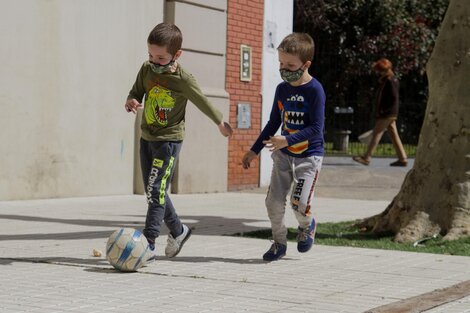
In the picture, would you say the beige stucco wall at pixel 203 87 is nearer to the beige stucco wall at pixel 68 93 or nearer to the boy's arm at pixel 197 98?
the beige stucco wall at pixel 68 93

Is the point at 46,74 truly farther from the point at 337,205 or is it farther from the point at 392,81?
the point at 392,81

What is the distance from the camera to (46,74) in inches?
550

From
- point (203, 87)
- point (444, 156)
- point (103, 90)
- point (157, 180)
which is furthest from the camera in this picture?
point (203, 87)

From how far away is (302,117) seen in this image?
825 centimetres

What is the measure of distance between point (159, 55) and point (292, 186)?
143 cm

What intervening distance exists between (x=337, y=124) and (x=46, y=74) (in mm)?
19391

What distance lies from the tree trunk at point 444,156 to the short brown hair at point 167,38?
307 cm

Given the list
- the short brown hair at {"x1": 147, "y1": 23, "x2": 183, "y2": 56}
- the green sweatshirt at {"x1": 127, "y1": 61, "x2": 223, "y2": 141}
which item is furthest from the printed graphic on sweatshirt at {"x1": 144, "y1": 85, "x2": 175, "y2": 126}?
the short brown hair at {"x1": 147, "y1": 23, "x2": 183, "y2": 56}

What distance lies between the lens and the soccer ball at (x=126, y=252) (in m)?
7.63

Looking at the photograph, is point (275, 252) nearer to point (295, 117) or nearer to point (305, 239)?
point (305, 239)

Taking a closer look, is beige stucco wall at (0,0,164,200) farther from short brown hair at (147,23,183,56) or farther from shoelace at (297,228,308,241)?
shoelace at (297,228,308,241)

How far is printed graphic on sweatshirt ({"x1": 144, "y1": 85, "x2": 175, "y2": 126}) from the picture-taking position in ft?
26.6

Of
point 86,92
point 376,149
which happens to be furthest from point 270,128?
point 376,149

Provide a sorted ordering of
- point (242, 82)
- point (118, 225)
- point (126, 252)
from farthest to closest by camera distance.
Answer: point (242, 82)
point (118, 225)
point (126, 252)
